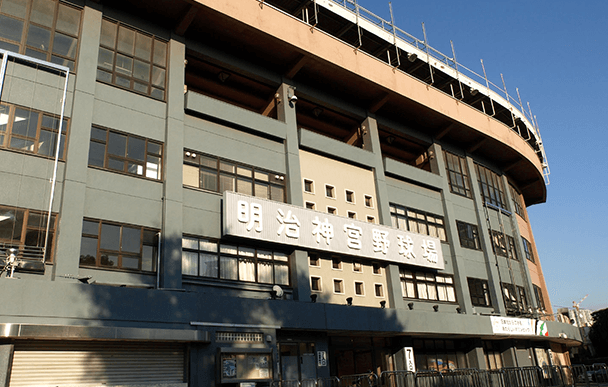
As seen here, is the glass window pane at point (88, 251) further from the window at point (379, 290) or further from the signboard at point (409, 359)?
the signboard at point (409, 359)

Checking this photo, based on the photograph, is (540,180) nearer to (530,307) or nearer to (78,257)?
(530,307)

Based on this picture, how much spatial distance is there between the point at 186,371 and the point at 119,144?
9592 millimetres

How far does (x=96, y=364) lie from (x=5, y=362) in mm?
2847

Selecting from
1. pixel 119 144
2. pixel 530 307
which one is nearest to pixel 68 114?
pixel 119 144

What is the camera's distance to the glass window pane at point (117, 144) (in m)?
21.5

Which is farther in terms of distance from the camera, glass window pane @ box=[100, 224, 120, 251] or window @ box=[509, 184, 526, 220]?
window @ box=[509, 184, 526, 220]

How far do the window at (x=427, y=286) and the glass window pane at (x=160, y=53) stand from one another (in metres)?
17.2

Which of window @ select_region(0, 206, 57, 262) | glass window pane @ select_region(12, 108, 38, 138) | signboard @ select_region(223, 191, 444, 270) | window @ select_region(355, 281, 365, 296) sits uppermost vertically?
glass window pane @ select_region(12, 108, 38, 138)

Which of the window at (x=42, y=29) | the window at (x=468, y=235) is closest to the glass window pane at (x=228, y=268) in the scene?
the window at (x=42, y=29)

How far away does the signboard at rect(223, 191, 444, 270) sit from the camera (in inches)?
916

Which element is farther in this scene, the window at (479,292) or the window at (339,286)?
the window at (479,292)

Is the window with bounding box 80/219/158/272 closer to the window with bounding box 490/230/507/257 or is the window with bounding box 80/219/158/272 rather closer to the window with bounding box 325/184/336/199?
the window with bounding box 325/184/336/199

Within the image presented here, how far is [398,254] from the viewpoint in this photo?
2938cm

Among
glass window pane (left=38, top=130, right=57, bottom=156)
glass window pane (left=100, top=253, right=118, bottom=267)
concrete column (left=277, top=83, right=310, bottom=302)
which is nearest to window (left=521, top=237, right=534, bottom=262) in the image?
concrete column (left=277, top=83, right=310, bottom=302)
